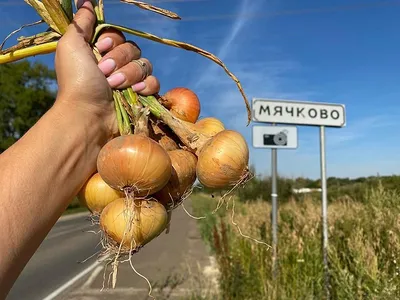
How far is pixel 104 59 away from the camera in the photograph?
147 centimetres

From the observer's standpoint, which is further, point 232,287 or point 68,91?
point 232,287

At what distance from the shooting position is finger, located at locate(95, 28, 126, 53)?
1.51 meters

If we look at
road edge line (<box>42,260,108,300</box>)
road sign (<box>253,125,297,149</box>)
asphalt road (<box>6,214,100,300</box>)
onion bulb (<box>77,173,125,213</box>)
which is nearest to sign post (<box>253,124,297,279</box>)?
road sign (<box>253,125,297,149</box>)

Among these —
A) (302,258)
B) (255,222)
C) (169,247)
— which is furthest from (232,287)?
(169,247)

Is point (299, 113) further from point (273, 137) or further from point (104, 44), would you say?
point (104, 44)

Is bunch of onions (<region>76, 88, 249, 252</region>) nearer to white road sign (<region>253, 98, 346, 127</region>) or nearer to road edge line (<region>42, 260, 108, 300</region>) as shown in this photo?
white road sign (<region>253, 98, 346, 127</region>)

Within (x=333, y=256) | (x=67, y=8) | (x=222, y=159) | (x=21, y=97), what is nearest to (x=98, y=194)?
(x=222, y=159)

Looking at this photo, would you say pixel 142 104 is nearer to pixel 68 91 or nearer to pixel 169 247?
pixel 68 91

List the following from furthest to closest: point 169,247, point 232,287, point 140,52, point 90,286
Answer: point 169,247 < point 90,286 < point 232,287 < point 140,52

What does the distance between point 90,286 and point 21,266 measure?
8008mm

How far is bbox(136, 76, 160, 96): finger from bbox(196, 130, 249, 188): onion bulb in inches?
11.2

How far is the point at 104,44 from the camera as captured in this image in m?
1.50

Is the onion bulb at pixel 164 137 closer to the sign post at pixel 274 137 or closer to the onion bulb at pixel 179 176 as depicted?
the onion bulb at pixel 179 176

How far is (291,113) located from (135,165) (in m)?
5.17
